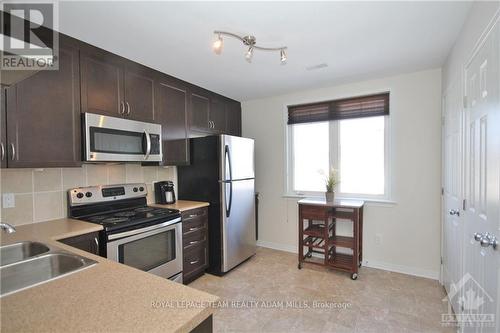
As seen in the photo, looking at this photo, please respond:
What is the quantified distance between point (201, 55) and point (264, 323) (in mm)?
2468

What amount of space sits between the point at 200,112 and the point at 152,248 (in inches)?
71.1

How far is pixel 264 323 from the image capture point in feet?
6.95

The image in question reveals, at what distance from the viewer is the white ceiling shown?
A: 5.45 feet

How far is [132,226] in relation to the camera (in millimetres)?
2174

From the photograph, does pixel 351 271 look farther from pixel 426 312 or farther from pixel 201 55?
pixel 201 55

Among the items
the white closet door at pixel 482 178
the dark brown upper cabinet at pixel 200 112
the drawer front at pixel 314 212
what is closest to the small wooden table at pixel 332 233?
the drawer front at pixel 314 212

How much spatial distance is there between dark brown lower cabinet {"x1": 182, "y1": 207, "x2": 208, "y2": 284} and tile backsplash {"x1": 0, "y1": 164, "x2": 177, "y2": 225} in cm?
87

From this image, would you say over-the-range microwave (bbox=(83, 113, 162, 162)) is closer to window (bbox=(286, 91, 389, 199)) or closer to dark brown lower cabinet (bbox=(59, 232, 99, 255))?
dark brown lower cabinet (bbox=(59, 232, 99, 255))

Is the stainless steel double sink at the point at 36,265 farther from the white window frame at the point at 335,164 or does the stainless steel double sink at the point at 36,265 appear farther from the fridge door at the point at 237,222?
the white window frame at the point at 335,164

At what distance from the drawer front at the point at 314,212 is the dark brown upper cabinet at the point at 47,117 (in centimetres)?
245

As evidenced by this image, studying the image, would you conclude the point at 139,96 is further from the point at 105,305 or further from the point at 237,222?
the point at 105,305

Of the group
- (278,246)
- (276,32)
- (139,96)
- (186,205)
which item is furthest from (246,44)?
(278,246)

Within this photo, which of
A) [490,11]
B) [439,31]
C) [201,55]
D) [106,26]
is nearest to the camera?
[490,11]

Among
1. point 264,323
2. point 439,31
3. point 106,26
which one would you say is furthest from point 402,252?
point 106,26
